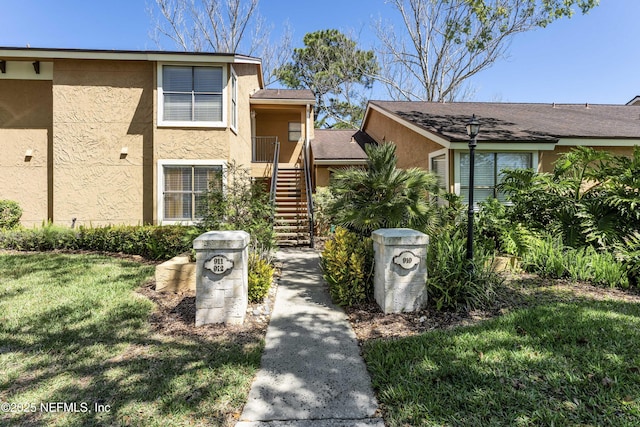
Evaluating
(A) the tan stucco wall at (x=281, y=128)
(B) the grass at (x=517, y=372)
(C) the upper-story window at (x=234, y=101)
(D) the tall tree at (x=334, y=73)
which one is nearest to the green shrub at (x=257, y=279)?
(B) the grass at (x=517, y=372)

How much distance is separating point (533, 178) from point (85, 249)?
11587 mm

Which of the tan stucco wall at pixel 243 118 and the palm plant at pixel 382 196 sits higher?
the tan stucco wall at pixel 243 118

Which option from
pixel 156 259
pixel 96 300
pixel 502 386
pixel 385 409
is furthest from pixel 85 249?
pixel 502 386

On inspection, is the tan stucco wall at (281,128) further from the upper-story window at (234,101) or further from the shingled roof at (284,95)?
the upper-story window at (234,101)

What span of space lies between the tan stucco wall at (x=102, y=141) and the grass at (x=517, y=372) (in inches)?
366

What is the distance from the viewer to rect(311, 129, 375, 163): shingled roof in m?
13.8

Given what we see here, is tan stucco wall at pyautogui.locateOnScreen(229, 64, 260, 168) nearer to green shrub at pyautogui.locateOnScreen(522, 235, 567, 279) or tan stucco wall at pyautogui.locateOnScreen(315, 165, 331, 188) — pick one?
tan stucco wall at pyautogui.locateOnScreen(315, 165, 331, 188)

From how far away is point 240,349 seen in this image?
3.68m

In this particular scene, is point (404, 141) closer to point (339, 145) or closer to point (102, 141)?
point (339, 145)

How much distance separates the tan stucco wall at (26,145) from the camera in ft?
32.6

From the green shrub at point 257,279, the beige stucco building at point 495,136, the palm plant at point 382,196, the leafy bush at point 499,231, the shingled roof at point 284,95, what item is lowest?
the green shrub at point 257,279

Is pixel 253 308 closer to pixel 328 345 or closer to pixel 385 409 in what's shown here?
pixel 328 345

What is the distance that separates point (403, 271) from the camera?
4551mm

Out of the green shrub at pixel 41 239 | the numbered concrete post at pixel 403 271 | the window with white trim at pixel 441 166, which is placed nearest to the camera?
the numbered concrete post at pixel 403 271
